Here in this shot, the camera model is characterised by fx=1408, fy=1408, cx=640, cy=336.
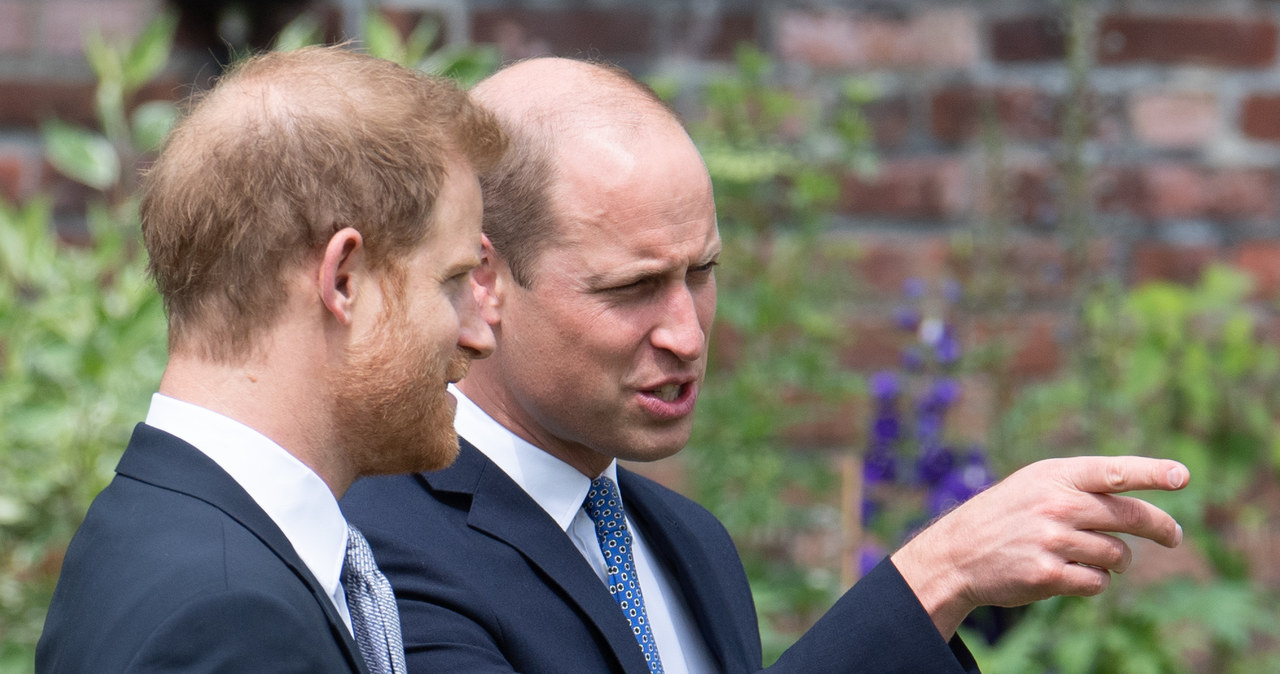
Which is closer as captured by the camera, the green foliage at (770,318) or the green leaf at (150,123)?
the green leaf at (150,123)

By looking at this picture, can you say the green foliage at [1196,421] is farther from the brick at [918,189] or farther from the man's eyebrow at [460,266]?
the man's eyebrow at [460,266]

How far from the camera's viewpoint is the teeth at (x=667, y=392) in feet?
5.37

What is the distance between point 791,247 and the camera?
286cm

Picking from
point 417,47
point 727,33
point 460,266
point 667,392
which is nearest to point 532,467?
point 667,392

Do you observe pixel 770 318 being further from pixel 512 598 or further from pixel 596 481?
pixel 512 598

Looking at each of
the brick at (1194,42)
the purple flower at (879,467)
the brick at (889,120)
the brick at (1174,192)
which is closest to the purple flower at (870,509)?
the purple flower at (879,467)

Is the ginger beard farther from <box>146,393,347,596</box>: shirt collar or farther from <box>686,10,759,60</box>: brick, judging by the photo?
<box>686,10,759,60</box>: brick

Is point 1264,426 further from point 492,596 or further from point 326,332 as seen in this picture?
point 326,332

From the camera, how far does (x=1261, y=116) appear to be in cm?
305

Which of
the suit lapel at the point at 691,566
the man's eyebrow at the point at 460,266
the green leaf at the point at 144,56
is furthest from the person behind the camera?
the green leaf at the point at 144,56

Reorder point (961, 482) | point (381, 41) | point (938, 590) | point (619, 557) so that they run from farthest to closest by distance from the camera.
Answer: point (961, 482) → point (381, 41) → point (619, 557) → point (938, 590)

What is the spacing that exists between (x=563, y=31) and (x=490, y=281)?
1.36 m

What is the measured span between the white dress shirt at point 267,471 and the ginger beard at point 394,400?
0.18 ft

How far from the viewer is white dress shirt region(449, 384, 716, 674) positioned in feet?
5.40
